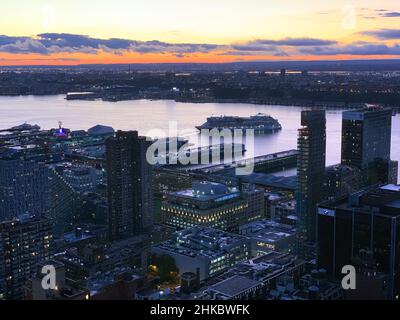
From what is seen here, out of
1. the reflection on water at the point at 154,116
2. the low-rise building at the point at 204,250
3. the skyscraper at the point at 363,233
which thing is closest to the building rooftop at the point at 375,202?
the skyscraper at the point at 363,233

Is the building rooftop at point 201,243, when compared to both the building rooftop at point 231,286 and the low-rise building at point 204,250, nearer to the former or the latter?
the low-rise building at point 204,250

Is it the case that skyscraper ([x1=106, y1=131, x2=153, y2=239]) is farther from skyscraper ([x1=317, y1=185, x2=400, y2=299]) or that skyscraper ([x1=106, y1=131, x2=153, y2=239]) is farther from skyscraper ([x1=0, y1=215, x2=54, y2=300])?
skyscraper ([x1=317, y1=185, x2=400, y2=299])

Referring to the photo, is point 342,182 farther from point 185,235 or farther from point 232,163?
point 232,163

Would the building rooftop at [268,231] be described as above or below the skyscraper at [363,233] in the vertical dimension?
below

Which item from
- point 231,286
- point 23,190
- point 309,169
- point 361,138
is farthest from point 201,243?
point 361,138

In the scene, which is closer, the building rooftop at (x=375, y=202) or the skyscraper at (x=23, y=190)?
the building rooftop at (x=375, y=202)
